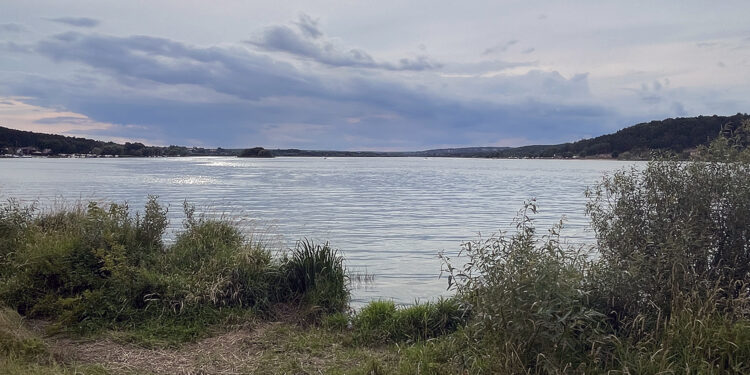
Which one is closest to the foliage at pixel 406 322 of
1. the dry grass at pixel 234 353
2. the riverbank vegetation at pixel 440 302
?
the riverbank vegetation at pixel 440 302

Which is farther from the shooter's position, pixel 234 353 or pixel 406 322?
pixel 406 322

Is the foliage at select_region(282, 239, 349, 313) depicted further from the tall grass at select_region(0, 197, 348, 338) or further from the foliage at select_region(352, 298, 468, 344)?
the foliage at select_region(352, 298, 468, 344)

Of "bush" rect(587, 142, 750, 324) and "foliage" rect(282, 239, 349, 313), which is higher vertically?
"bush" rect(587, 142, 750, 324)

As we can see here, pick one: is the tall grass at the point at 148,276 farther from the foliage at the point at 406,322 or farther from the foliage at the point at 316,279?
the foliage at the point at 406,322

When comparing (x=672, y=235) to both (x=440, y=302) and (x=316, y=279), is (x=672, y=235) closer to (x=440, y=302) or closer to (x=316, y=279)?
(x=440, y=302)

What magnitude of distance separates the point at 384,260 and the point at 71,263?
9.11 metres

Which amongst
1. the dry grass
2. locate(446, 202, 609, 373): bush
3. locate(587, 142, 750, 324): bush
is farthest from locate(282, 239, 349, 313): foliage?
locate(587, 142, 750, 324): bush

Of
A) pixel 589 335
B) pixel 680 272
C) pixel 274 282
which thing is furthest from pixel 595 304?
pixel 274 282

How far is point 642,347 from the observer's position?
5199mm

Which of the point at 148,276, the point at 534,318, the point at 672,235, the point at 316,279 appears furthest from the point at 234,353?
the point at 672,235

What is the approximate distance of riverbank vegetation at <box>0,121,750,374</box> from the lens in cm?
527

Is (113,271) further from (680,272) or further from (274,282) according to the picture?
(680,272)

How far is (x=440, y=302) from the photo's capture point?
8234mm

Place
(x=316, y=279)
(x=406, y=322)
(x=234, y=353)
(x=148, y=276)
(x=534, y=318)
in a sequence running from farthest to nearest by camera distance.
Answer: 1. (x=316, y=279)
2. (x=148, y=276)
3. (x=406, y=322)
4. (x=234, y=353)
5. (x=534, y=318)
